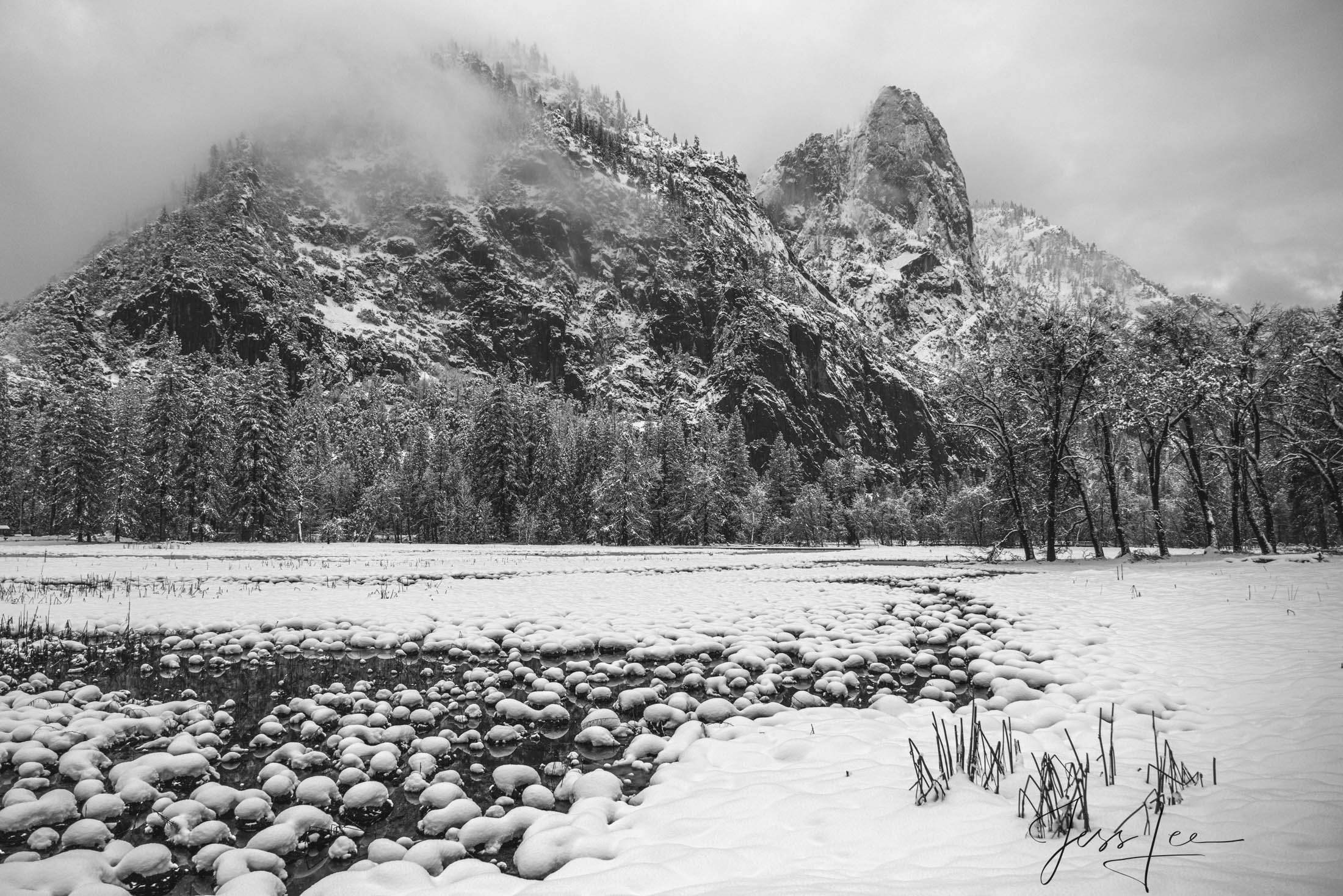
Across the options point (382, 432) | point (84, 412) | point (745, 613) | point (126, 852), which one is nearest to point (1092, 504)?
point (745, 613)

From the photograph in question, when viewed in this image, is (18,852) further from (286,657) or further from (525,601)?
(525,601)

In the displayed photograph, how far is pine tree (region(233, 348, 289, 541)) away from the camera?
48625mm

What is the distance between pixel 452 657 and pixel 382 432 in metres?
127

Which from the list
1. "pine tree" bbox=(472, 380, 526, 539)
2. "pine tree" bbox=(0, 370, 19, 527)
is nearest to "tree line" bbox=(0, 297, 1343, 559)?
"pine tree" bbox=(472, 380, 526, 539)

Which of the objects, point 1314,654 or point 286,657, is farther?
point 286,657

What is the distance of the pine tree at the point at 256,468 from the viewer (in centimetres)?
4862

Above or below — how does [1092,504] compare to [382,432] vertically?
below

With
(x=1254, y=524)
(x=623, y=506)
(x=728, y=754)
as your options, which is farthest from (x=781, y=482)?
(x=728, y=754)

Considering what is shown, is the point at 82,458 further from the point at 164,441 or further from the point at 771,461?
the point at 771,461

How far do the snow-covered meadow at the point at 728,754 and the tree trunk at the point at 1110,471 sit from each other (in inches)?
432

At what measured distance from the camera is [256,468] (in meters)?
49.0

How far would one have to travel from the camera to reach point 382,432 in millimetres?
120562

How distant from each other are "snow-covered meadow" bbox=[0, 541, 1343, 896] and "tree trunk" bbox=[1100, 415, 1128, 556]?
36.0 feet
